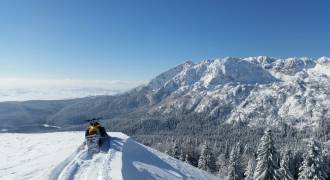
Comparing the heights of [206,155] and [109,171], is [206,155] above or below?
below

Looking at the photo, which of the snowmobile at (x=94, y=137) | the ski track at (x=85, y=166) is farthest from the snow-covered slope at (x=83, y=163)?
the snowmobile at (x=94, y=137)

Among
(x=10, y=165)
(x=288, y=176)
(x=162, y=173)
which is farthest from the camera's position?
(x=288, y=176)

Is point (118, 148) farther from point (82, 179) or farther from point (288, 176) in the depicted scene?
point (288, 176)

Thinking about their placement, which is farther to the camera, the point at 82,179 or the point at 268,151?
the point at 268,151

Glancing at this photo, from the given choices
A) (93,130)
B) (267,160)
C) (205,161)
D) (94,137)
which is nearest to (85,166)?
(94,137)

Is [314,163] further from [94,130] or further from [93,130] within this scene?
[93,130]

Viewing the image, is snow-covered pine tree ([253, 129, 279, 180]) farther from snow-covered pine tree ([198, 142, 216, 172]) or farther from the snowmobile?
snow-covered pine tree ([198, 142, 216, 172])

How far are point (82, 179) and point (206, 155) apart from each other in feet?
219

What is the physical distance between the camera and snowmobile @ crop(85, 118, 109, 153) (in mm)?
35062

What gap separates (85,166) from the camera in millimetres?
28906

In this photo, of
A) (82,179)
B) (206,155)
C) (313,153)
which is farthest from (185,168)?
(206,155)

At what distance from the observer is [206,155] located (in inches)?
3484

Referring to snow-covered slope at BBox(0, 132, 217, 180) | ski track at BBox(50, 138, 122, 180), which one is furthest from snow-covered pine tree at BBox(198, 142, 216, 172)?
ski track at BBox(50, 138, 122, 180)

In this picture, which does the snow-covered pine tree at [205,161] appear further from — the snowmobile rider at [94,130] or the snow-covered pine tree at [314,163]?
the snowmobile rider at [94,130]
